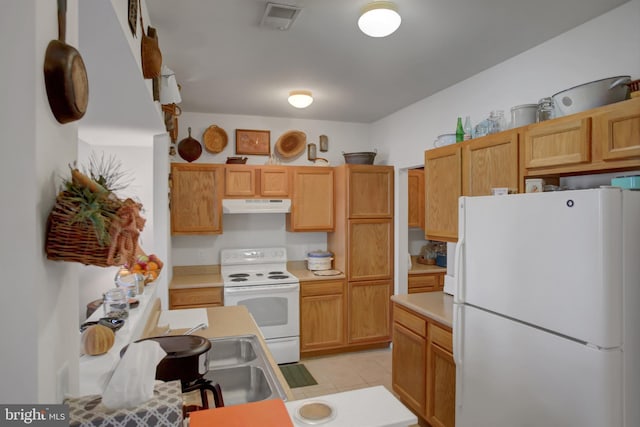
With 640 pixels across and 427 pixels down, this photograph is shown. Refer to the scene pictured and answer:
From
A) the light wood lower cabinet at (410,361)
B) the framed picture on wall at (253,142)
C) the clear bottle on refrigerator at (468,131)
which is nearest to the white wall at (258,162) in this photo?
the framed picture on wall at (253,142)

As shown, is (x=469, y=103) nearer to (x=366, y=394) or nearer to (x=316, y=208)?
(x=316, y=208)

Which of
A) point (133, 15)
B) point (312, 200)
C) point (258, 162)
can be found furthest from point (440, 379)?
point (258, 162)

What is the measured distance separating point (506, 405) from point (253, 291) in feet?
8.31

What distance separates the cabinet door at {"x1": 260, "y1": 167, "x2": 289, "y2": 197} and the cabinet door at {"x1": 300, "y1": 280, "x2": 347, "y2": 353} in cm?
104

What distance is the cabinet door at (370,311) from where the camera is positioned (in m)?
4.14

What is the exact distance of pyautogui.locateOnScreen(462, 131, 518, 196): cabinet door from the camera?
2.26m

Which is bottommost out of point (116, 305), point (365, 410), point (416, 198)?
point (365, 410)

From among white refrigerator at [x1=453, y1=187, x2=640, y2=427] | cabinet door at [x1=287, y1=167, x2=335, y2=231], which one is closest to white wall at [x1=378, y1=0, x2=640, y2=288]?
cabinet door at [x1=287, y1=167, x2=335, y2=231]

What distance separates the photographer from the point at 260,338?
212 cm

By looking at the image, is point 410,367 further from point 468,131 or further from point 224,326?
point 468,131

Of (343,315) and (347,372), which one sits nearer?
(347,372)

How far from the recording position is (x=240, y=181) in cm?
405

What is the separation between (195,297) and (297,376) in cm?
126

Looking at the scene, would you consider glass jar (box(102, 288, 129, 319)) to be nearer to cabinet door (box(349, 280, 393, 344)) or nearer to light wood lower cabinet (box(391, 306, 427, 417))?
light wood lower cabinet (box(391, 306, 427, 417))
